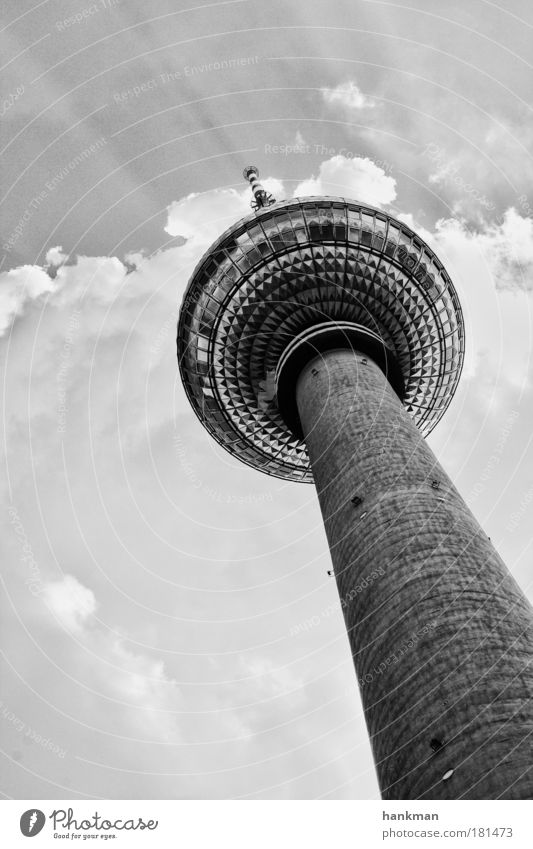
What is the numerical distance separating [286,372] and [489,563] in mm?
13275

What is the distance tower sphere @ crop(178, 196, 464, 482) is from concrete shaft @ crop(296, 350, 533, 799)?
6946 millimetres

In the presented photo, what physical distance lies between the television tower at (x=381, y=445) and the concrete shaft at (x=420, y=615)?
1.7 inches

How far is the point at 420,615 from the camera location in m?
14.6

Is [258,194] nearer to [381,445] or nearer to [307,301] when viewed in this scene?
[307,301]

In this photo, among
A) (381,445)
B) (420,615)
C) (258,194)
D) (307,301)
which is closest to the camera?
(420,615)

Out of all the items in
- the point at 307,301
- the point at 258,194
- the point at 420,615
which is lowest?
the point at 420,615

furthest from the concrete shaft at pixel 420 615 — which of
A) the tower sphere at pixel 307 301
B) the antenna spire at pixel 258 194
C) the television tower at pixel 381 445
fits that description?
the antenna spire at pixel 258 194

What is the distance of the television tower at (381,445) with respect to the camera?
12.9 m

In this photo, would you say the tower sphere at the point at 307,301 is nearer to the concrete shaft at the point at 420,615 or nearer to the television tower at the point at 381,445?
the television tower at the point at 381,445

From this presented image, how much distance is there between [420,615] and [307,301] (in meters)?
16.8

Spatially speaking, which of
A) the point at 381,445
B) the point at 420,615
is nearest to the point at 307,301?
the point at 381,445

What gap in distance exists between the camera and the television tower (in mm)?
12852

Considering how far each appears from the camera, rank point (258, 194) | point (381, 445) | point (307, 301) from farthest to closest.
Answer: point (258, 194) → point (307, 301) → point (381, 445)
